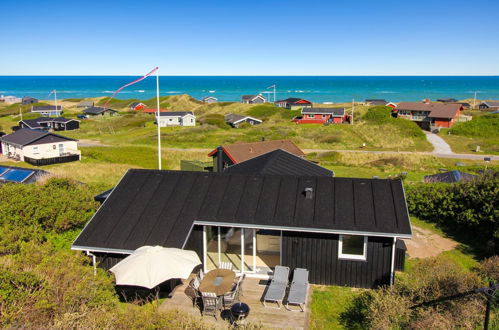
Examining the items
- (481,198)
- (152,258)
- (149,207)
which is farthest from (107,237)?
(481,198)

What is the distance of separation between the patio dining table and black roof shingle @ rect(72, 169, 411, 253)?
158 centimetres

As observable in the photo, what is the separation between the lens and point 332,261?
1390cm

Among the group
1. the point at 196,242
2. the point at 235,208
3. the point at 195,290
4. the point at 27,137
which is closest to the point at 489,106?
the point at 27,137

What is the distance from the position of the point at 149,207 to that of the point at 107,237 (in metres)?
1.89

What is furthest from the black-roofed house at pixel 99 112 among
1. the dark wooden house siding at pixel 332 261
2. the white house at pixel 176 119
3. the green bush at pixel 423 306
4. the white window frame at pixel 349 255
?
the green bush at pixel 423 306

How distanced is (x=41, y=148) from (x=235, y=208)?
39108 mm

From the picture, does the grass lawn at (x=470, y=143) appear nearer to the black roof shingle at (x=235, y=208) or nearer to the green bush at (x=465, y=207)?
the green bush at (x=465, y=207)

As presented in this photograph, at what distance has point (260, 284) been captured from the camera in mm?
13961

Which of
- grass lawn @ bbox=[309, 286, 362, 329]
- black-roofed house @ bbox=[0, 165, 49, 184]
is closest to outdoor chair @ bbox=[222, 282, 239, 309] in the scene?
grass lawn @ bbox=[309, 286, 362, 329]

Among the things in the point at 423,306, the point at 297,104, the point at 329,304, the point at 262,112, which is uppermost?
the point at 297,104

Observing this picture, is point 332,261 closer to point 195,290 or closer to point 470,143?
point 195,290

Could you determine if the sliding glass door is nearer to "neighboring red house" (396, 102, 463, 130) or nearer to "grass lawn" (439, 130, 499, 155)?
"grass lawn" (439, 130, 499, 155)

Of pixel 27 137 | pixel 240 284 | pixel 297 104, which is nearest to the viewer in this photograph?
pixel 240 284

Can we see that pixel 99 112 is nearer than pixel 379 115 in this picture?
No
